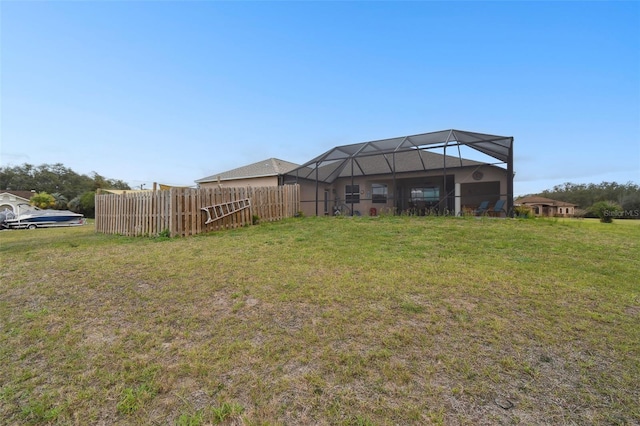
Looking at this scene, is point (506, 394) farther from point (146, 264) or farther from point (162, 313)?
point (146, 264)

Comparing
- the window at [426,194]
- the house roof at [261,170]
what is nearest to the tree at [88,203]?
the house roof at [261,170]

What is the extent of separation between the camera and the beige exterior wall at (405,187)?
593 inches

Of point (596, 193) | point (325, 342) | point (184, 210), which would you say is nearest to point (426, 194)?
point (184, 210)

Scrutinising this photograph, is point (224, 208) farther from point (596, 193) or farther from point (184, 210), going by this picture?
point (596, 193)

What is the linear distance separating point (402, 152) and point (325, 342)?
1480 cm

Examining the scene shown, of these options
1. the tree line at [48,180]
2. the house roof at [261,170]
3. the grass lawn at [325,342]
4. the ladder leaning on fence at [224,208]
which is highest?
the tree line at [48,180]

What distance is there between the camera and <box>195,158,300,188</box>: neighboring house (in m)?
17.2

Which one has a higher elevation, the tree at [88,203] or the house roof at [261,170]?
the house roof at [261,170]

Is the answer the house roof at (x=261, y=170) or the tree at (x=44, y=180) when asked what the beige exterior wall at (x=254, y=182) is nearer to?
the house roof at (x=261, y=170)

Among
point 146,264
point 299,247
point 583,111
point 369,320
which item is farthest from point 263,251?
point 583,111

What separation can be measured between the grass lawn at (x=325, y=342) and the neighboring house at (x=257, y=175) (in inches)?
499

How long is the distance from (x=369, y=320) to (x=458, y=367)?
35.5 inches

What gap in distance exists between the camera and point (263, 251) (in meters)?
5.89

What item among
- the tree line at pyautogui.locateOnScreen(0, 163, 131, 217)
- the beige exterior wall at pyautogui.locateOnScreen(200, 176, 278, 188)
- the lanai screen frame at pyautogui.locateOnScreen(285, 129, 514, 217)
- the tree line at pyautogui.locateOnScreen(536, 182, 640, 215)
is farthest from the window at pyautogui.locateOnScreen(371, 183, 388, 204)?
the tree line at pyautogui.locateOnScreen(0, 163, 131, 217)
